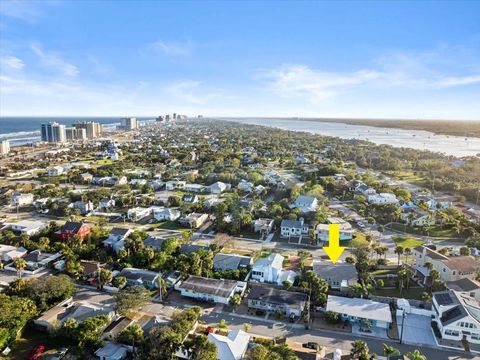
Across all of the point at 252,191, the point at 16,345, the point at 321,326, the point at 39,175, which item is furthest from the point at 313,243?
the point at 39,175

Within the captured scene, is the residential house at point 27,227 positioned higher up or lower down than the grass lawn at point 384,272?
higher up

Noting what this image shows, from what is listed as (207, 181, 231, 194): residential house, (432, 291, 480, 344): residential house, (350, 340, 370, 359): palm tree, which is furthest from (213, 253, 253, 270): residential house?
(207, 181, 231, 194): residential house

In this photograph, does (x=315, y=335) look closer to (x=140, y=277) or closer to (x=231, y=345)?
(x=231, y=345)

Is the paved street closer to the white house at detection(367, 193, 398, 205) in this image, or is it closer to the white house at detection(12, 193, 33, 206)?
the white house at detection(367, 193, 398, 205)

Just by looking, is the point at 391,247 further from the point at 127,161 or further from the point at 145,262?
the point at 127,161

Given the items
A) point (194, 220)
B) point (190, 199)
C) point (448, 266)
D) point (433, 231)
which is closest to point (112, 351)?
point (194, 220)

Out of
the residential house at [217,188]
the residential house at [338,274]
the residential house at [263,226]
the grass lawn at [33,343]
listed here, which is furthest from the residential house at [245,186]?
the grass lawn at [33,343]

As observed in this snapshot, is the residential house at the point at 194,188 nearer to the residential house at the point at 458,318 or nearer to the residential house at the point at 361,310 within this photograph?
the residential house at the point at 361,310
